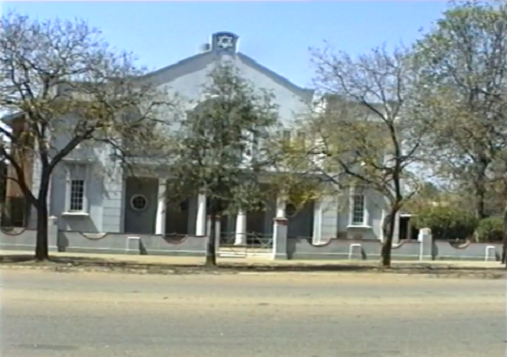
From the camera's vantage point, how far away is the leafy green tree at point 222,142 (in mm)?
26438

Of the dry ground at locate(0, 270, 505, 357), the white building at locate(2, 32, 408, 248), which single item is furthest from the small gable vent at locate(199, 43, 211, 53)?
the dry ground at locate(0, 270, 505, 357)

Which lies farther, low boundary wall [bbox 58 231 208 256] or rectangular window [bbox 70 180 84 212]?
rectangular window [bbox 70 180 84 212]

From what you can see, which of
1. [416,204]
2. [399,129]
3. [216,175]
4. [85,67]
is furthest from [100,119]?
[416,204]

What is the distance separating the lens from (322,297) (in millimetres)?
16672

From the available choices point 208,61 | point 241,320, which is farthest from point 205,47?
point 241,320

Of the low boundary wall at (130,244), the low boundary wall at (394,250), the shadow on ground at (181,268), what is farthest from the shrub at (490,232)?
the low boundary wall at (130,244)

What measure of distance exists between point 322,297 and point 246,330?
5653mm

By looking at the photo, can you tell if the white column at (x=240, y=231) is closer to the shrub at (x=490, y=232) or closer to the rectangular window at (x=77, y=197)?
the rectangular window at (x=77, y=197)

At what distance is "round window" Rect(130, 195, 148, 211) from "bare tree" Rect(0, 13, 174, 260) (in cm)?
1819

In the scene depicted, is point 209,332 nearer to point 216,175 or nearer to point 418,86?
point 216,175

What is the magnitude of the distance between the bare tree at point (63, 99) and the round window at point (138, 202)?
59.7 feet

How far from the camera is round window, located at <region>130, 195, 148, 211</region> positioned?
45.4 m

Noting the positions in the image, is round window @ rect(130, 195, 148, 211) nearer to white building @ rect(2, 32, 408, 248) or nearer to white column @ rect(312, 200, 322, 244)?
white building @ rect(2, 32, 408, 248)

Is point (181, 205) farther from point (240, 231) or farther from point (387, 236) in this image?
point (387, 236)
